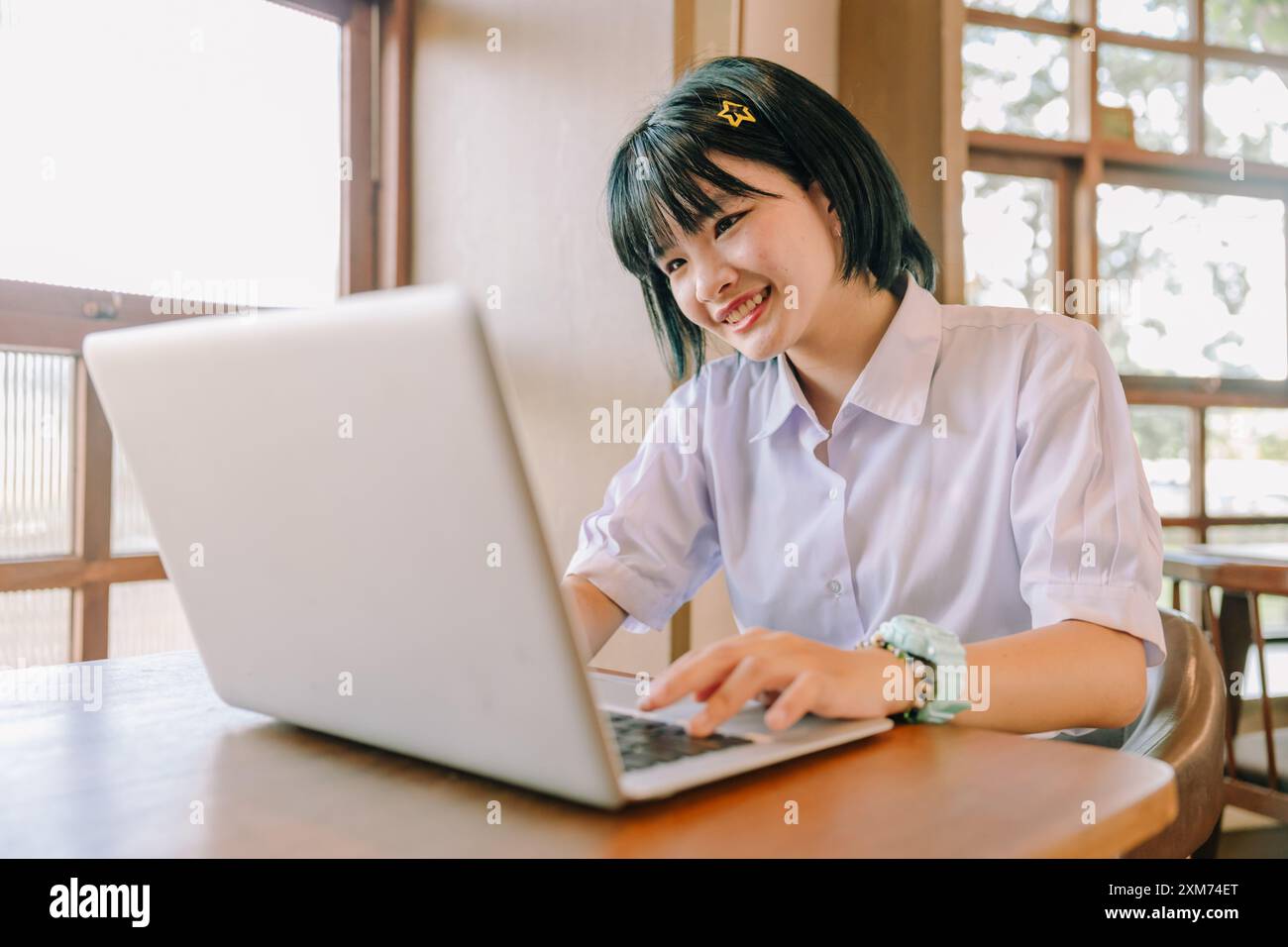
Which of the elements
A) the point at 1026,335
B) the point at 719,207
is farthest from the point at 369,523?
the point at 1026,335

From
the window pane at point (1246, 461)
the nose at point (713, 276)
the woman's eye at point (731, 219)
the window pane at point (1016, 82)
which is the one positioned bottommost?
the window pane at point (1246, 461)

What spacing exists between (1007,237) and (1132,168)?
481 mm

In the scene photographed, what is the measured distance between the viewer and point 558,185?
6.41 feet

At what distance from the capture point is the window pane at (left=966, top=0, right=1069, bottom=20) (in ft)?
9.20

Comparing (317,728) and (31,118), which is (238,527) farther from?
(31,118)

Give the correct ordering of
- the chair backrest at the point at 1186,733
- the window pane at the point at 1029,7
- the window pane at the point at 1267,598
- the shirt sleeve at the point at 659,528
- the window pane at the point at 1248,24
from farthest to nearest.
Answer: the window pane at the point at 1248,24
the window pane at the point at 1029,7
the window pane at the point at 1267,598
the shirt sleeve at the point at 659,528
the chair backrest at the point at 1186,733

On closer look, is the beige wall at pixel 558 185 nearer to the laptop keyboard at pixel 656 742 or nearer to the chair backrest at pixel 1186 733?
the chair backrest at pixel 1186 733

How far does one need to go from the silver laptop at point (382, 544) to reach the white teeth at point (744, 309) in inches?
21.7

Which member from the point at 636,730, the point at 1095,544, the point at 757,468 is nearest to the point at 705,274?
the point at 757,468

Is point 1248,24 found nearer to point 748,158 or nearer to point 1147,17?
point 1147,17

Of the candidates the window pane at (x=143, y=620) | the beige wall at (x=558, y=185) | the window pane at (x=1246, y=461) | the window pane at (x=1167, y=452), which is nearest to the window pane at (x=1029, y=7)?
the beige wall at (x=558, y=185)

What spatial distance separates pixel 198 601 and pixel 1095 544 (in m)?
0.73

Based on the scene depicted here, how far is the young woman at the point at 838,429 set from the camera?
961 millimetres

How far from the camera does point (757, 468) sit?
4.03ft
